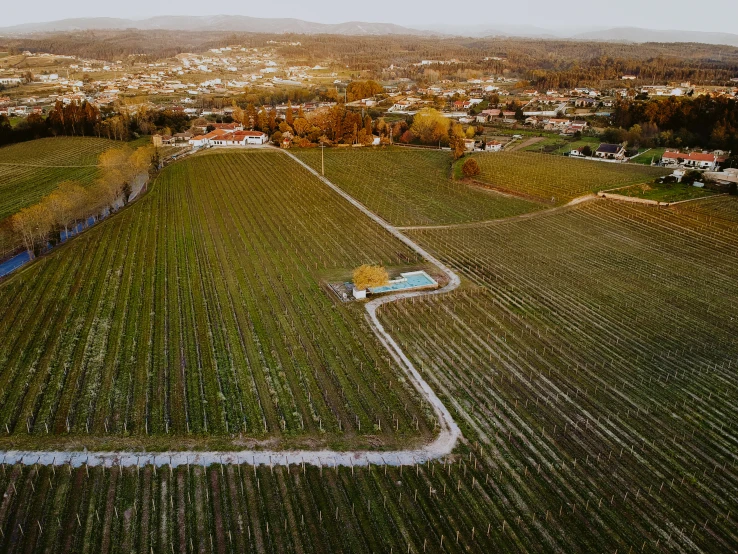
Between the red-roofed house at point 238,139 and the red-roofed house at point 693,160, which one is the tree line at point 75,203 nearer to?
the red-roofed house at point 238,139

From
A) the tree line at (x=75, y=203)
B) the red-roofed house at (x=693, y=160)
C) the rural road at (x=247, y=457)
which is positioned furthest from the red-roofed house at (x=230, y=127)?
the rural road at (x=247, y=457)

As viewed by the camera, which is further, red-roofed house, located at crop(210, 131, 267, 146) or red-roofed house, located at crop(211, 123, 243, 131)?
red-roofed house, located at crop(211, 123, 243, 131)

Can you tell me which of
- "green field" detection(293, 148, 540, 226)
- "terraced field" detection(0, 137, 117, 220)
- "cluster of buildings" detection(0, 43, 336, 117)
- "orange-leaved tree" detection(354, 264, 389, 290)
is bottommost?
"green field" detection(293, 148, 540, 226)

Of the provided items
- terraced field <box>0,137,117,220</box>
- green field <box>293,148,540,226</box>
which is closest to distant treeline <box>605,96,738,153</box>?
green field <box>293,148,540,226</box>

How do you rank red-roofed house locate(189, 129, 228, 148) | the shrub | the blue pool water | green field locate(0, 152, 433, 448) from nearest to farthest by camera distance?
green field locate(0, 152, 433, 448) < the blue pool water < the shrub < red-roofed house locate(189, 129, 228, 148)

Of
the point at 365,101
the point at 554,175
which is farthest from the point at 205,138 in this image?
the point at 365,101

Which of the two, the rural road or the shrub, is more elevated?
the shrub

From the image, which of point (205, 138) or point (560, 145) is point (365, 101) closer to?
point (205, 138)

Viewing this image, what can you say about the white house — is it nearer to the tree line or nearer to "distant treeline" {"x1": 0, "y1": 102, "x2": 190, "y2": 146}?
the tree line
